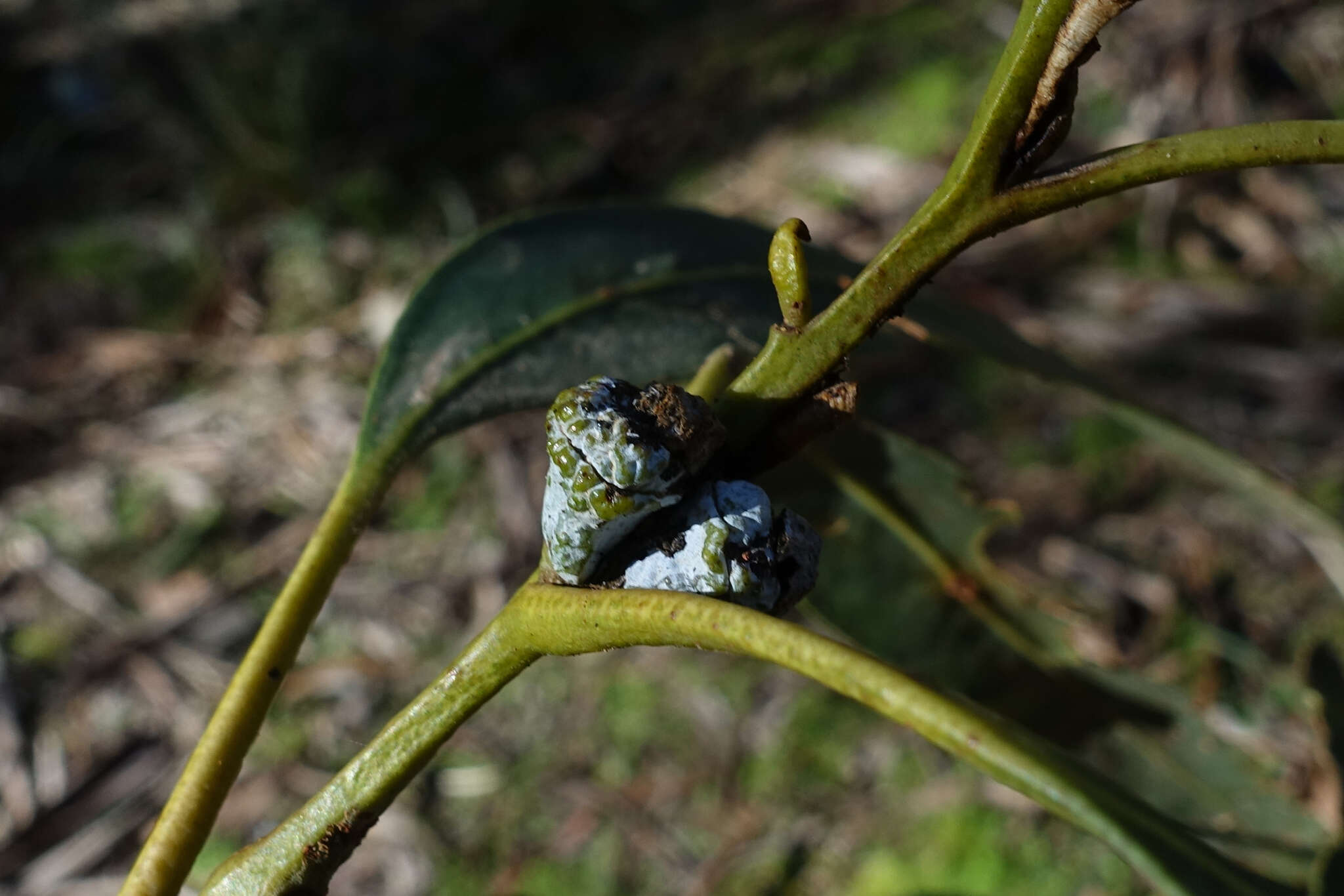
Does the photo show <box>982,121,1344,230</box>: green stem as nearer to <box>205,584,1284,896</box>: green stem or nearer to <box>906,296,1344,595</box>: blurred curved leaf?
<box>205,584,1284,896</box>: green stem

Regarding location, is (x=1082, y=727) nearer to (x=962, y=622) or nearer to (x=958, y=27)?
(x=962, y=622)

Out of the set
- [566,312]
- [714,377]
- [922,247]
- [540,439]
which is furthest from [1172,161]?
[540,439]

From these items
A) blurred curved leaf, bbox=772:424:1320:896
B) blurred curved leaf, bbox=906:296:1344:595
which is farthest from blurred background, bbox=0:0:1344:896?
blurred curved leaf, bbox=906:296:1344:595

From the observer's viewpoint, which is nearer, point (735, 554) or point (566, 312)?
point (735, 554)

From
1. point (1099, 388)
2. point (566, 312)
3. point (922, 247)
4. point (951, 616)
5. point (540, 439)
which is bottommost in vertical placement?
point (540, 439)

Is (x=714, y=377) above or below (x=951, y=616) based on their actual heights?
above

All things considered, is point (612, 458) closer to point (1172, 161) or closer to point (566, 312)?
point (1172, 161)

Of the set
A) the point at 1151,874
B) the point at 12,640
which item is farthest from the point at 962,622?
the point at 12,640
